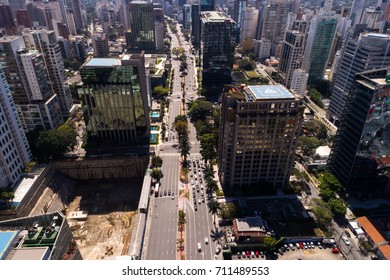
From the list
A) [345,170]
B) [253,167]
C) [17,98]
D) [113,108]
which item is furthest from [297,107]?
[17,98]

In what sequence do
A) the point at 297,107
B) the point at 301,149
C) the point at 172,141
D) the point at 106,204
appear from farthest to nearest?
the point at 172,141, the point at 301,149, the point at 106,204, the point at 297,107

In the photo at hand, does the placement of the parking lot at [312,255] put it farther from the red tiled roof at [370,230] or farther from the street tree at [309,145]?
the street tree at [309,145]

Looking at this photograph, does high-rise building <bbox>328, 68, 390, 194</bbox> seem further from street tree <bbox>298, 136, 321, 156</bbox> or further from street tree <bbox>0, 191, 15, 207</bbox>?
street tree <bbox>0, 191, 15, 207</bbox>

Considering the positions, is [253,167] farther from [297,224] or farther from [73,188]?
[73,188]

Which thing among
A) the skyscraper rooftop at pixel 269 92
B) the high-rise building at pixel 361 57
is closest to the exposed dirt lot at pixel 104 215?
the skyscraper rooftop at pixel 269 92

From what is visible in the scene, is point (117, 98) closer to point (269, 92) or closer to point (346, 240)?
point (269, 92)

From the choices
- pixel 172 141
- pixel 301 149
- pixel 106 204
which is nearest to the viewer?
pixel 106 204

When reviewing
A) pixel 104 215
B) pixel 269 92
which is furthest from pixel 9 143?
pixel 269 92

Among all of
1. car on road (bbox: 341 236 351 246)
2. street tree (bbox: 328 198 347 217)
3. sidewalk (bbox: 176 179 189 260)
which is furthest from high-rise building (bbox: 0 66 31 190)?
car on road (bbox: 341 236 351 246)
